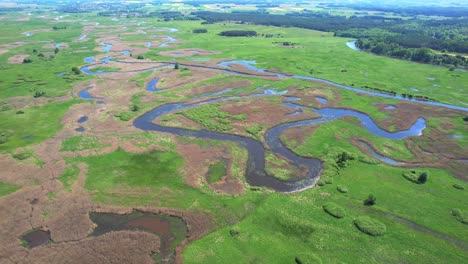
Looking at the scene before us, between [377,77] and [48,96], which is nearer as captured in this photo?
[48,96]

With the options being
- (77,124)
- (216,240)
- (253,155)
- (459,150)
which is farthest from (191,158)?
(459,150)

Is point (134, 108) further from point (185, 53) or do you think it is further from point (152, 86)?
point (185, 53)

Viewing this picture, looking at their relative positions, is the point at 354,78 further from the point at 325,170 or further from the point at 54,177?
the point at 54,177

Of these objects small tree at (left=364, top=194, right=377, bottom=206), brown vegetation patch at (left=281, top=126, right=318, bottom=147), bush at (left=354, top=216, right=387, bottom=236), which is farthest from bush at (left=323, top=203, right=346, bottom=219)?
brown vegetation patch at (left=281, top=126, right=318, bottom=147)

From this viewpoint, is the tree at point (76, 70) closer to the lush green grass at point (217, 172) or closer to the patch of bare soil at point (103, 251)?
the lush green grass at point (217, 172)

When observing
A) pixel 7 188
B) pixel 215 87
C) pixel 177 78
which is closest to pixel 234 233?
pixel 7 188

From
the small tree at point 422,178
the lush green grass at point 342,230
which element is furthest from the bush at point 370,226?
the small tree at point 422,178

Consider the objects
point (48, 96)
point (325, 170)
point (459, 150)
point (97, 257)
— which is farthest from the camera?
point (48, 96)

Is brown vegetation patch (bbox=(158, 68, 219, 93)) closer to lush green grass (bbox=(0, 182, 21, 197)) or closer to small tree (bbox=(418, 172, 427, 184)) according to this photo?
lush green grass (bbox=(0, 182, 21, 197))
